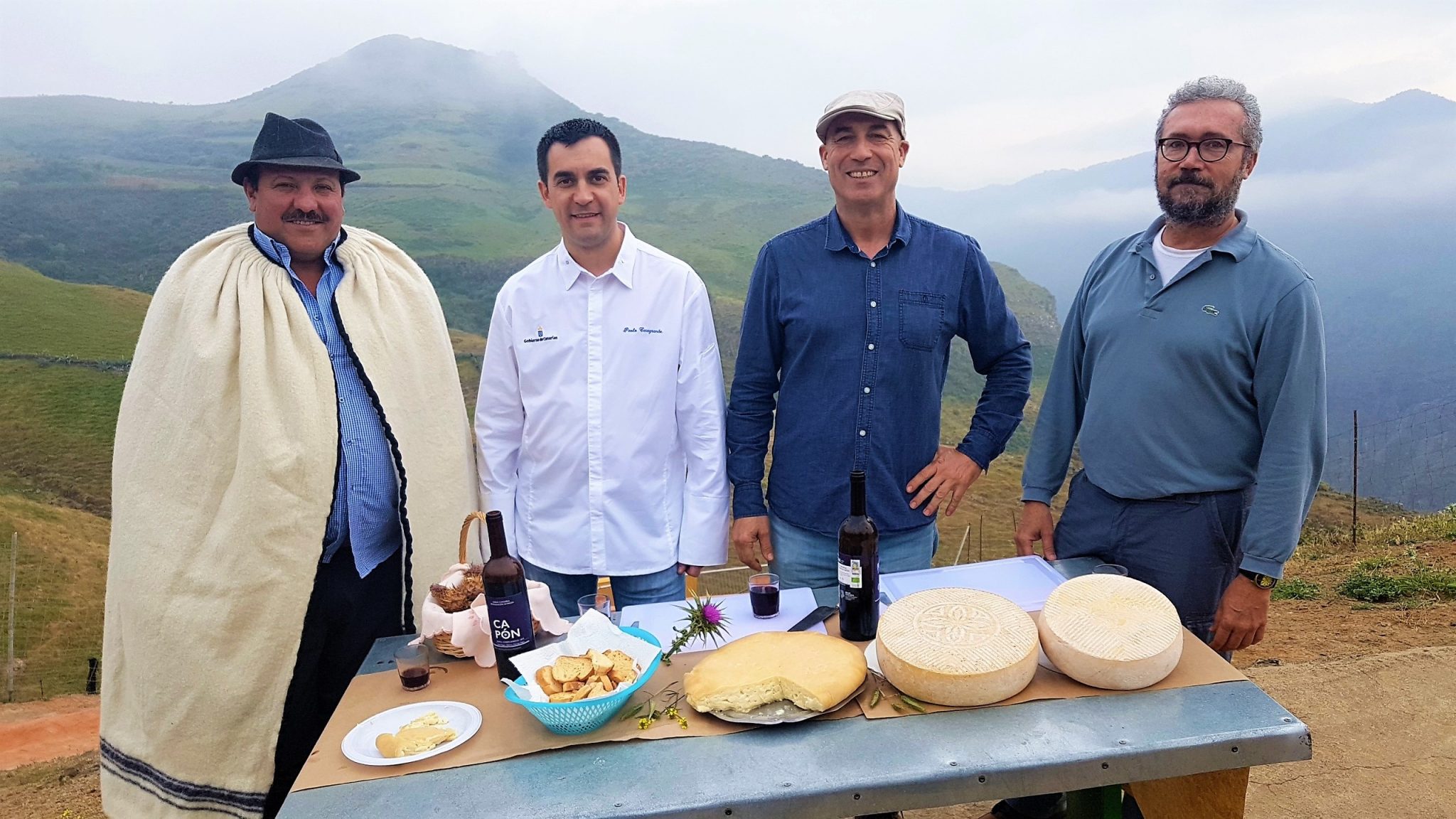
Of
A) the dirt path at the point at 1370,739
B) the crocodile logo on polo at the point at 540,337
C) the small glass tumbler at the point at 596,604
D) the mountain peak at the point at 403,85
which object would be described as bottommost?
the dirt path at the point at 1370,739

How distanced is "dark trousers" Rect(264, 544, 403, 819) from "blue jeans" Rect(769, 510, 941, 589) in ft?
5.12

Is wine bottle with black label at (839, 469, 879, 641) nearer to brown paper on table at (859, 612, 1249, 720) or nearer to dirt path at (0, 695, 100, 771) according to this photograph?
brown paper on table at (859, 612, 1249, 720)

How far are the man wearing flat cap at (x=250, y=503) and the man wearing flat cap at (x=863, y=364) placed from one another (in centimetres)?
145

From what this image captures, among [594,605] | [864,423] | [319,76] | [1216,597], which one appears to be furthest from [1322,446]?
[319,76]

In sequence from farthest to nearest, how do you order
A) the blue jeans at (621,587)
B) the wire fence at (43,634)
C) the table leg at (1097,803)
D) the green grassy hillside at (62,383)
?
the green grassy hillside at (62,383), the wire fence at (43,634), the blue jeans at (621,587), the table leg at (1097,803)

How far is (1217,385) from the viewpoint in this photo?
2.77 metres

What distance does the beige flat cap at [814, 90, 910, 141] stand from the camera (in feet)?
9.92

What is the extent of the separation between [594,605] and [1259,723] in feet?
5.98

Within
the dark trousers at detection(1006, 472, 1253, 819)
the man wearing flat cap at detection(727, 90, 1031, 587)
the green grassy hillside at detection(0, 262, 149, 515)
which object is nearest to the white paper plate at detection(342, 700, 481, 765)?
the man wearing flat cap at detection(727, 90, 1031, 587)

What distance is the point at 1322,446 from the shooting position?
2691 millimetres

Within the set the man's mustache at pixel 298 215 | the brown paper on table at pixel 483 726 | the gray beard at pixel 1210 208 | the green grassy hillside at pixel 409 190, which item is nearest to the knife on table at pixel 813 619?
the brown paper on table at pixel 483 726

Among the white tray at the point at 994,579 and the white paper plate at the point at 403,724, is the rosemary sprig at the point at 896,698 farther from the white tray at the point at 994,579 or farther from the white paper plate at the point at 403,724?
the white paper plate at the point at 403,724

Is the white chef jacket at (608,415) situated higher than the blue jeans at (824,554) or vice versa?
the white chef jacket at (608,415)

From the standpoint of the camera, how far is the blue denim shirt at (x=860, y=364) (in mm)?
3170
